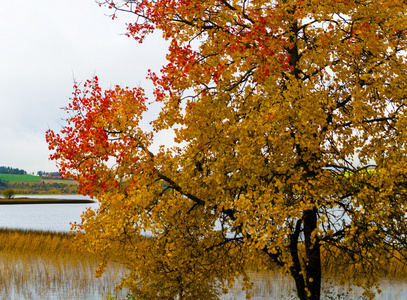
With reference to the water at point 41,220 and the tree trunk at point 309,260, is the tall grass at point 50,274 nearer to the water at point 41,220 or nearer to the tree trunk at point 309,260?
the tree trunk at point 309,260

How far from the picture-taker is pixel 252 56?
10438 millimetres

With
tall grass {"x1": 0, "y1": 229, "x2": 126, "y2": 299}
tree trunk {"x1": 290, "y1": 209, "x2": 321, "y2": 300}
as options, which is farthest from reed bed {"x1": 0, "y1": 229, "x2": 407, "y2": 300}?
tree trunk {"x1": 290, "y1": 209, "x2": 321, "y2": 300}

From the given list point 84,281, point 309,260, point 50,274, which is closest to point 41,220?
point 50,274

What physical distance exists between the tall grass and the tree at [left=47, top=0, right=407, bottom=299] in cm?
331

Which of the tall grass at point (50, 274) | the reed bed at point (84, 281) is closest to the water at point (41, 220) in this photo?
the tall grass at point (50, 274)

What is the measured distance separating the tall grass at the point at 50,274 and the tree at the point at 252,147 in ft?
10.9

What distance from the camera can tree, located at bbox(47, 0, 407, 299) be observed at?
9.34 m

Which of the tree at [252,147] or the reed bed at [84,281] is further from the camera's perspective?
the reed bed at [84,281]

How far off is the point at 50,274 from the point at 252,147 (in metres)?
13.4

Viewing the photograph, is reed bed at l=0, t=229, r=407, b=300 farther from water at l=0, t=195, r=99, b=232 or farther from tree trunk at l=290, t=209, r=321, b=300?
water at l=0, t=195, r=99, b=232

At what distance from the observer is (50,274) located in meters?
18.4

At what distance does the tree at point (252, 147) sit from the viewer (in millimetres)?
9344

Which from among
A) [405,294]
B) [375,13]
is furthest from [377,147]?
[405,294]

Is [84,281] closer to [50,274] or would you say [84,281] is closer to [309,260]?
[50,274]
